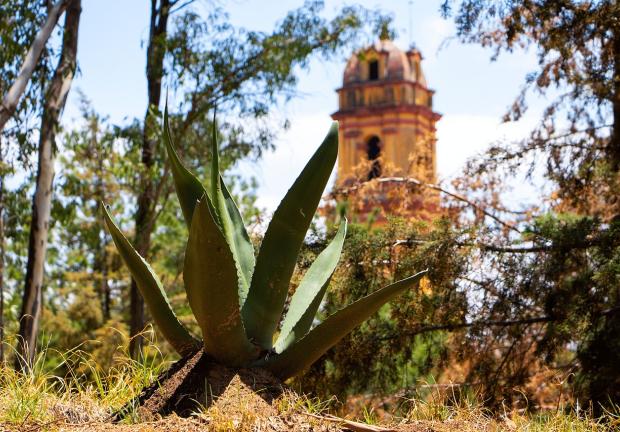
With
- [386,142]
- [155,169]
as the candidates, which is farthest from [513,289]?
[386,142]

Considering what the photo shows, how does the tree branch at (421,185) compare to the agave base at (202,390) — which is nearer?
the agave base at (202,390)

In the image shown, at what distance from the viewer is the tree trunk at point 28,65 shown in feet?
26.8

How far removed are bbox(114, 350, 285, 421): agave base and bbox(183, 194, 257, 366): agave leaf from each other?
7 centimetres

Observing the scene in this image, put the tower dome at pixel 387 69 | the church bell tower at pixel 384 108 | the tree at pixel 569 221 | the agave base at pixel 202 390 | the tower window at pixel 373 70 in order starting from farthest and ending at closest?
the tower window at pixel 373 70 → the tower dome at pixel 387 69 → the church bell tower at pixel 384 108 → the tree at pixel 569 221 → the agave base at pixel 202 390

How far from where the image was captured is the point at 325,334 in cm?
312

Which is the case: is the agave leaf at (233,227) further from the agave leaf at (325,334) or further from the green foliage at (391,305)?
the green foliage at (391,305)

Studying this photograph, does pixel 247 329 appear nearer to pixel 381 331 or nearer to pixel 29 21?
pixel 381 331

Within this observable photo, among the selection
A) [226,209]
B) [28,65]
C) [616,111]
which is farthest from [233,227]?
[28,65]

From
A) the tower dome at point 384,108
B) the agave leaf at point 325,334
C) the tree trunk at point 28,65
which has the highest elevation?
the tower dome at point 384,108

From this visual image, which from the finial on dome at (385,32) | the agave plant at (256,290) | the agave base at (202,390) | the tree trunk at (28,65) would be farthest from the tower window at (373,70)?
the agave base at (202,390)

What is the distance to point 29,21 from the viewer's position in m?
9.45

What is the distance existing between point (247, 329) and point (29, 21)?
720cm

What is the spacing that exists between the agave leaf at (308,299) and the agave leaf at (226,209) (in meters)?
0.20

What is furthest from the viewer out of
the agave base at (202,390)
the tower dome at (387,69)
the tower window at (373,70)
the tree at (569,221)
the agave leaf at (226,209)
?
the tower window at (373,70)
